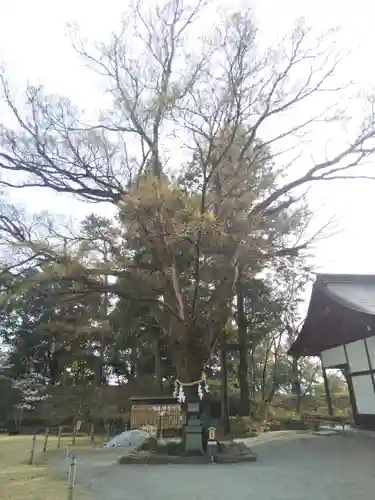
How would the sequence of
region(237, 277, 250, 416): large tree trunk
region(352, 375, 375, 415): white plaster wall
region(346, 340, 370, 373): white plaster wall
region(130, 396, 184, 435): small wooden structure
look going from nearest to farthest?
region(352, 375, 375, 415): white plaster wall
region(346, 340, 370, 373): white plaster wall
region(130, 396, 184, 435): small wooden structure
region(237, 277, 250, 416): large tree trunk

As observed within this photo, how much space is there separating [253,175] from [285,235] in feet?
6.51

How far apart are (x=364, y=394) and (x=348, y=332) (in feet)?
5.81

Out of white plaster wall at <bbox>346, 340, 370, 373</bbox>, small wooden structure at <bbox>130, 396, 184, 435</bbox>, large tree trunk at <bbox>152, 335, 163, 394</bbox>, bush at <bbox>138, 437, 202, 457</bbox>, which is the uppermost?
large tree trunk at <bbox>152, 335, 163, 394</bbox>

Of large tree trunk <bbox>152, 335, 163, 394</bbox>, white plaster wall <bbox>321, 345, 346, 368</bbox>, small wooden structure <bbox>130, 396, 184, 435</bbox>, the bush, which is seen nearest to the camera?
the bush

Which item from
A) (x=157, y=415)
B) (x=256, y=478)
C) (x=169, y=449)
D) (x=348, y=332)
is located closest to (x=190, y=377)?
(x=169, y=449)

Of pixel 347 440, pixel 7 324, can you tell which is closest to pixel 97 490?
pixel 347 440

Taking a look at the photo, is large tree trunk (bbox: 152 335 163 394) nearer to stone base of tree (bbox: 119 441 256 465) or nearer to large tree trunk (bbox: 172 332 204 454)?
large tree trunk (bbox: 172 332 204 454)

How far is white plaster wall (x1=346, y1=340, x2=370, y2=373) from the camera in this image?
12.6m

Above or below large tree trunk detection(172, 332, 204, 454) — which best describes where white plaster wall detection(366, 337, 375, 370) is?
above

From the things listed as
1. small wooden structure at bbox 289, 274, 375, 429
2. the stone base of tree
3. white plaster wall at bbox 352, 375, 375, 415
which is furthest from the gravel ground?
small wooden structure at bbox 289, 274, 375, 429

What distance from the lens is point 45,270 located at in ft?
35.8

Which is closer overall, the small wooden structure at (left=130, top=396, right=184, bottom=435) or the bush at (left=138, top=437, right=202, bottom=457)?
the bush at (left=138, top=437, right=202, bottom=457)

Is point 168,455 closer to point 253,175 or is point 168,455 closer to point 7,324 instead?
point 253,175

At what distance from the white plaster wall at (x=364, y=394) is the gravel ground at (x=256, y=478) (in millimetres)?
1720
